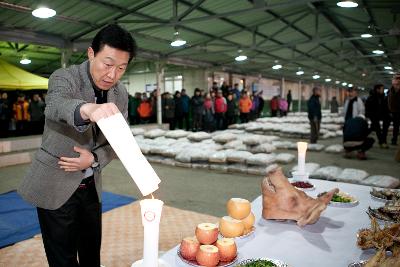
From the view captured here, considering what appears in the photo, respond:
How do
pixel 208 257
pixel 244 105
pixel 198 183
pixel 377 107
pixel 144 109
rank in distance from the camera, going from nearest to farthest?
pixel 208 257 → pixel 198 183 → pixel 377 107 → pixel 144 109 → pixel 244 105

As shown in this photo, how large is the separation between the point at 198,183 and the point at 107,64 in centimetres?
481

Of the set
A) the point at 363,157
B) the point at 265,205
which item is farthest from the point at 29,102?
the point at 265,205

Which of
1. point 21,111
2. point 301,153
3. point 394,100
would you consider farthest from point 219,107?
point 301,153

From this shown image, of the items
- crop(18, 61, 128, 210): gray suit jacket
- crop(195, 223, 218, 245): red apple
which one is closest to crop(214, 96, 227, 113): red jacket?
crop(18, 61, 128, 210): gray suit jacket

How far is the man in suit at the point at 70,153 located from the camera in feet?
4.89

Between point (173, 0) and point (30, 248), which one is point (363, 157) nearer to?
point (173, 0)

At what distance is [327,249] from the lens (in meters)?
1.58

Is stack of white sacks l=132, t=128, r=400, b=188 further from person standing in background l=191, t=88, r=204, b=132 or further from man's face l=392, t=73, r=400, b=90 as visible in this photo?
person standing in background l=191, t=88, r=204, b=132

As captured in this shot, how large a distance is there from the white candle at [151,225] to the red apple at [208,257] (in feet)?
1.19

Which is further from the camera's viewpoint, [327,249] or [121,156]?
[327,249]

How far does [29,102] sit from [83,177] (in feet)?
36.7

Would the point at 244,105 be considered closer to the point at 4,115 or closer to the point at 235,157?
the point at 235,157

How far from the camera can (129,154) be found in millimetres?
910

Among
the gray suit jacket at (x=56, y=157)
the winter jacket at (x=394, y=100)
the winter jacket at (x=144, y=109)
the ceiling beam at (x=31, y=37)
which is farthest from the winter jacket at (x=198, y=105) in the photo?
the gray suit jacket at (x=56, y=157)
